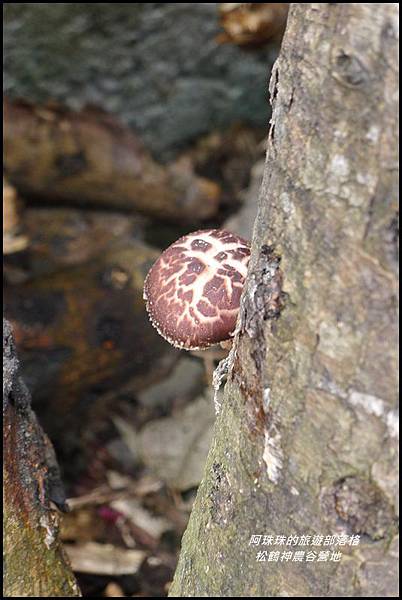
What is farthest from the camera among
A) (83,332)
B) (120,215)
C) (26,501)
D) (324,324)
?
(120,215)

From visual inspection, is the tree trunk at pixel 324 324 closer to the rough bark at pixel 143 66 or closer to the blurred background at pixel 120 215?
the blurred background at pixel 120 215

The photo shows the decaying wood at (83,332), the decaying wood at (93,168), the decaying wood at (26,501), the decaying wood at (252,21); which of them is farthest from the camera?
the decaying wood at (93,168)

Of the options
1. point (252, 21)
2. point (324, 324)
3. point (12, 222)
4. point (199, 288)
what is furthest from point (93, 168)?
point (324, 324)

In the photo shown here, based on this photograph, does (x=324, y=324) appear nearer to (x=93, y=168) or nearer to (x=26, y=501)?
(x=26, y=501)

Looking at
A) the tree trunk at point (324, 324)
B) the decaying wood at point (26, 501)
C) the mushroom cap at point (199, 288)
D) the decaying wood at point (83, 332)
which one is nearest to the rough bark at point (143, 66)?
the decaying wood at point (83, 332)

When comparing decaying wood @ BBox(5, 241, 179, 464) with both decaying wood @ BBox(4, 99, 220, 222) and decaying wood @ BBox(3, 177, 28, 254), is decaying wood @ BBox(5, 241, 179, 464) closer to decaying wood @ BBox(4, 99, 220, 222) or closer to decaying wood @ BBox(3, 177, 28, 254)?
decaying wood @ BBox(3, 177, 28, 254)

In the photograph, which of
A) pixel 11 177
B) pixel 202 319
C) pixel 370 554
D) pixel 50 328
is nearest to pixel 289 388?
pixel 370 554
